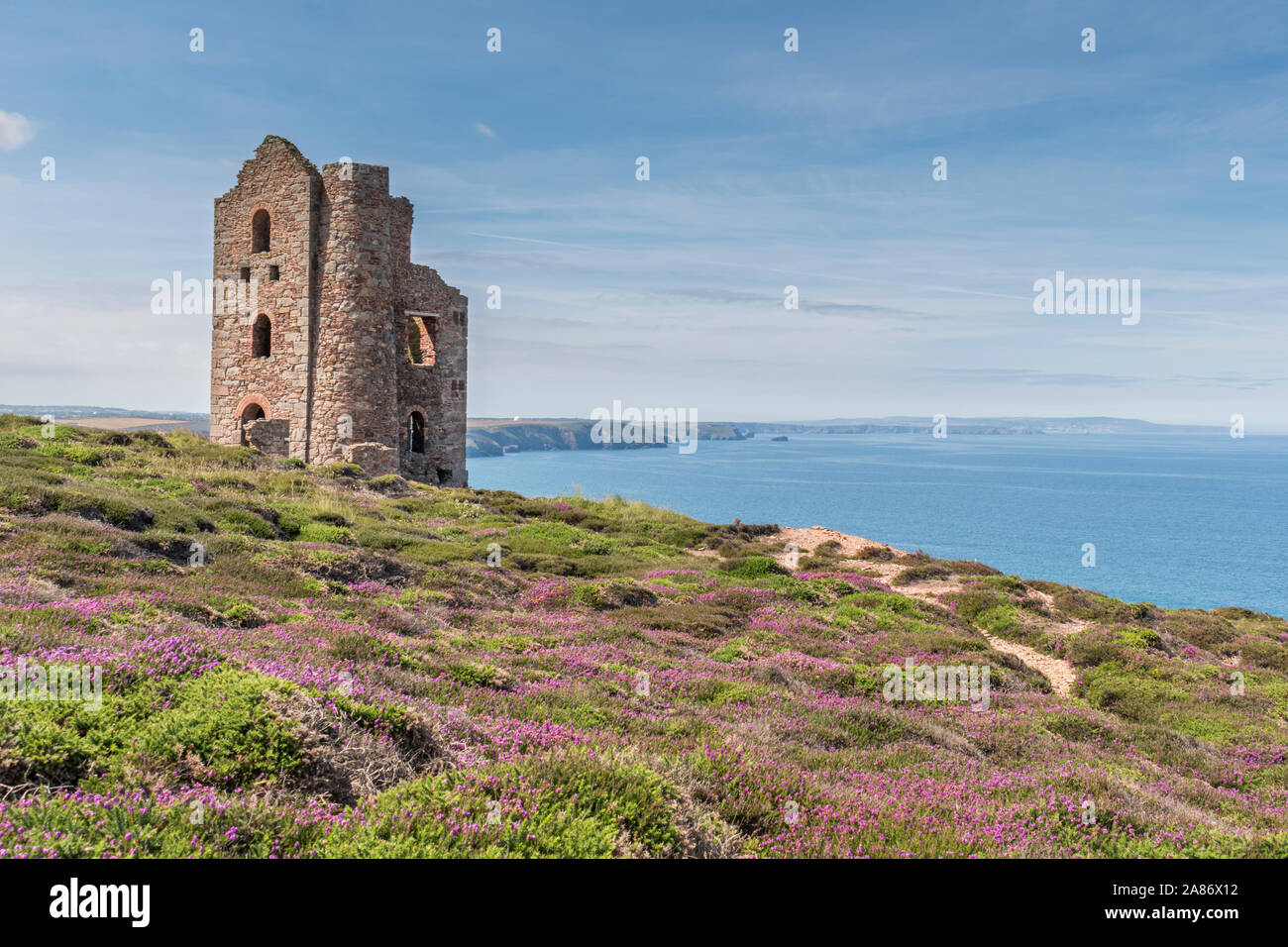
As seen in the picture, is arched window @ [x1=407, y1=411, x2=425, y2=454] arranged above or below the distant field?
below

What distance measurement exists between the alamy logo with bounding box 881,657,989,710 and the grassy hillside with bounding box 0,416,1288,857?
296 millimetres

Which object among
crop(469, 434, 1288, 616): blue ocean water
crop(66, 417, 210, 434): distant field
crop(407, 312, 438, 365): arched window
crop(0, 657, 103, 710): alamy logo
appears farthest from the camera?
crop(469, 434, 1288, 616): blue ocean water

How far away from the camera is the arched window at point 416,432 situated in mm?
37219

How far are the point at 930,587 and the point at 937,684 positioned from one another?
43.4 ft

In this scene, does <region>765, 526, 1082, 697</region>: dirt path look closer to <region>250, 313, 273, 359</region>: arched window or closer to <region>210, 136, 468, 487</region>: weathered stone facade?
<region>210, 136, 468, 487</region>: weathered stone facade

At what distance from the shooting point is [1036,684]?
14.5 metres

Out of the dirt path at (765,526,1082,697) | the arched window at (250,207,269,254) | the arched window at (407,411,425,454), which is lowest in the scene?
the dirt path at (765,526,1082,697)

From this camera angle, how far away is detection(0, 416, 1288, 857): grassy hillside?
15.1ft
